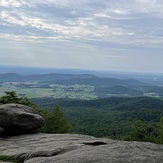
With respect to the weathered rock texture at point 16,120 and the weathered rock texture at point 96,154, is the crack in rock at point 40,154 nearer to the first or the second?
the weathered rock texture at point 96,154

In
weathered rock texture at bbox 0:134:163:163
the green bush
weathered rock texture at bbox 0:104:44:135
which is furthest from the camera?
the green bush

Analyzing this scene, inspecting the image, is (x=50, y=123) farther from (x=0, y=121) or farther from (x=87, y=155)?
(x=87, y=155)

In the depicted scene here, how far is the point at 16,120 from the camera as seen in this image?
112 ft

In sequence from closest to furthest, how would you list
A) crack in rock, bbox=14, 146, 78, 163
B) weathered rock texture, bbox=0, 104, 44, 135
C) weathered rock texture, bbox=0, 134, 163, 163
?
weathered rock texture, bbox=0, 134, 163, 163
crack in rock, bbox=14, 146, 78, 163
weathered rock texture, bbox=0, 104, 44, 135

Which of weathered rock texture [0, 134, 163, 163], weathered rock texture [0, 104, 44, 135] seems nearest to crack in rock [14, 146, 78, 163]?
weathered rock texture [0, 134, 163, 163]

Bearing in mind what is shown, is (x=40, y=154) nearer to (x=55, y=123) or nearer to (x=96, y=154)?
(x=96, y=154)

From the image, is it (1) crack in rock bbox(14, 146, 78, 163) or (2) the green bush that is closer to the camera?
(1) crack in rock bbox(14, 146, 78, 163)

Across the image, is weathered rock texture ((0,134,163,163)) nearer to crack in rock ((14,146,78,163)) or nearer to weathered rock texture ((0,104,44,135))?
crack in rock ((14,146,78,163))

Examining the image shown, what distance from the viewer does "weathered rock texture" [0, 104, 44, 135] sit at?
34188 millimetres

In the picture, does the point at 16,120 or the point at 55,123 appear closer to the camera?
the point at 16,120

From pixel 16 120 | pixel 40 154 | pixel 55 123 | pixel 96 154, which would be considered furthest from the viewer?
pixel 55 123

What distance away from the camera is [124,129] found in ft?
384

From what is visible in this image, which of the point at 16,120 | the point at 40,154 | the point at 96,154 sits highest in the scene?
the point at 96,154

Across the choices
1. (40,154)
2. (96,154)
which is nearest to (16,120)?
(40,154)
